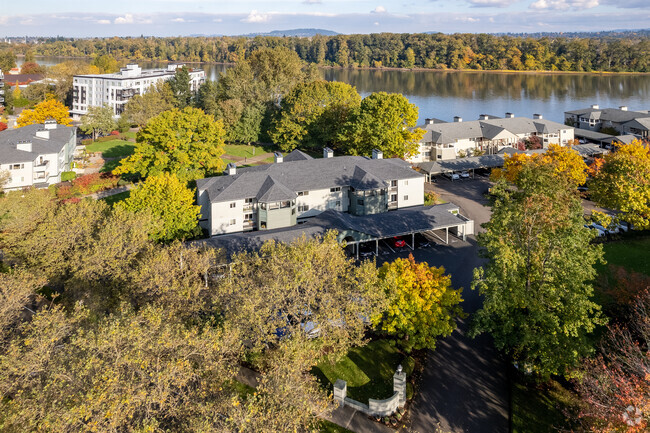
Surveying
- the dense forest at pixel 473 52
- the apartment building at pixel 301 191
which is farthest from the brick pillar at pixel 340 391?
the dense forest at pixel 473 52

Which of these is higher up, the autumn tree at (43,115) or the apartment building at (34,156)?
the autumn tree at (43,115)

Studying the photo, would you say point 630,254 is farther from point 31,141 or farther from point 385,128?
point 31,141

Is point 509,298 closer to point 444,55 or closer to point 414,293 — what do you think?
point 414,293

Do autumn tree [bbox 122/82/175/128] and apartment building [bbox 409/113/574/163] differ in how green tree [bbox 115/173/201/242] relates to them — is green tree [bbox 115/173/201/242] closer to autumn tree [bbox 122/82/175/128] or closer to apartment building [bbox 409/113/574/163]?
apartment building [bbox 409/113/574/163]

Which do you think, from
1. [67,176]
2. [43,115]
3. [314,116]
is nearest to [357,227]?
[314,116]

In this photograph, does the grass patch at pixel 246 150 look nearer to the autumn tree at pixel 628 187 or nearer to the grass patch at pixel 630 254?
the autumn tree at pixel 628 187

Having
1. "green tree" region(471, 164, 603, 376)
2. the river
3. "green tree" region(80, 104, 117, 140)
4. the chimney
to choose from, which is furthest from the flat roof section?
the river

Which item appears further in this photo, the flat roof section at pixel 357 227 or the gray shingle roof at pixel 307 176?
the gray shingle roof at pixel 307 176
